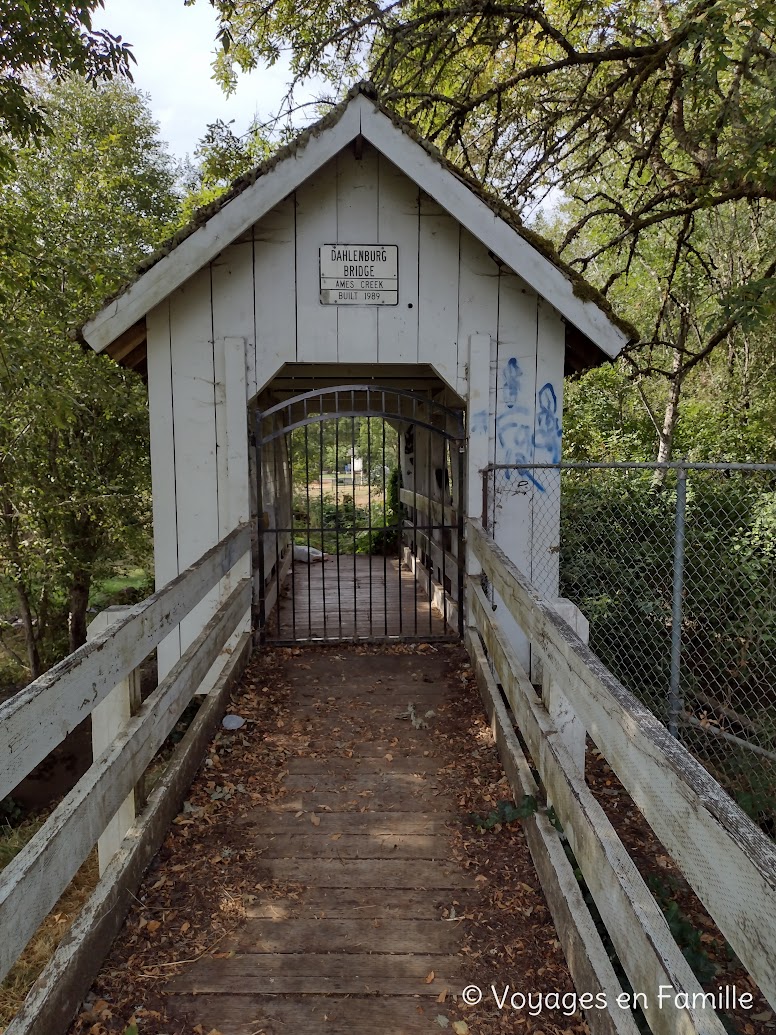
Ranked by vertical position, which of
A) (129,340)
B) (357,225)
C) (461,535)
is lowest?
(461,535)

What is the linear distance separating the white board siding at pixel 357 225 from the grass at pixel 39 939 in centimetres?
458

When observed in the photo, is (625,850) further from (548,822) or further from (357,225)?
(357,225)

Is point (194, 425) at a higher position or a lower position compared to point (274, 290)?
lower

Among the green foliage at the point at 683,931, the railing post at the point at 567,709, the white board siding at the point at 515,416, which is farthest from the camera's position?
the white board siding at the point at 515,416

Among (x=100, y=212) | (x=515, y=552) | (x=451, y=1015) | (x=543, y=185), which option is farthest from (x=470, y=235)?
(x=100, y=212)

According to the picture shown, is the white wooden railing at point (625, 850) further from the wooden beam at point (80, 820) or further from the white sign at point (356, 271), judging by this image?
the white sign at point (356, 271)

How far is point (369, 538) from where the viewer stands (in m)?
9.76

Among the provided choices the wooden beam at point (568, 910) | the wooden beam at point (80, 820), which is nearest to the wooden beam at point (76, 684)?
the wooden beam at point (80, 820)

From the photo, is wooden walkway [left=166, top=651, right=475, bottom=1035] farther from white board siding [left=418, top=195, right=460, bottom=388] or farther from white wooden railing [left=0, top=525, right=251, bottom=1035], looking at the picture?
white board siding [left=418, top=195, right=460, bottom=388]

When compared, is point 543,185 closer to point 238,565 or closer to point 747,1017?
point 238,565

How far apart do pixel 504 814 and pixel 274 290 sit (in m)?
4.28

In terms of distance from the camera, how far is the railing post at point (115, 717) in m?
2.96

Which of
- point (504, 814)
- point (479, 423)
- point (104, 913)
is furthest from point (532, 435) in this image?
point (104, 913)

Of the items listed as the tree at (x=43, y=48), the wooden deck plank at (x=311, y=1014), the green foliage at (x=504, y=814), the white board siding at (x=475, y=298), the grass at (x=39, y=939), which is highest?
the tree at (x=43, y=48)
